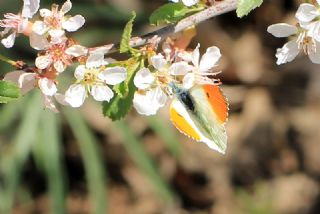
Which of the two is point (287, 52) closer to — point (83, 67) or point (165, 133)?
point (83, 67)

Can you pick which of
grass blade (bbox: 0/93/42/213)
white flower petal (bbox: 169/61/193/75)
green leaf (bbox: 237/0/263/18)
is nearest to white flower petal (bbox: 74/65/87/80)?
white flower petal (bbox: 169/61/193/75)

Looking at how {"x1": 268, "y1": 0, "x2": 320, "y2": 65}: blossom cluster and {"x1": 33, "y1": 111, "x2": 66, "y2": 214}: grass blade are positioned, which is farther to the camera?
{"x1": 33, "y1": 111, "x2": 66, "y2": 214}: grass blade

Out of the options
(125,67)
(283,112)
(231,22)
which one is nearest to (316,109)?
(283,112)

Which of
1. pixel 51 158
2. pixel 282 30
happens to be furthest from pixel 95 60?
pixel 51 158

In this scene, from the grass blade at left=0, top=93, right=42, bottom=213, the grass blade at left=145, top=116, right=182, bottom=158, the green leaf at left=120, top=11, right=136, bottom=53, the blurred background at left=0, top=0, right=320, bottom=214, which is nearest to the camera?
the green leaf at left=120, top=11, right=136, bottom=53

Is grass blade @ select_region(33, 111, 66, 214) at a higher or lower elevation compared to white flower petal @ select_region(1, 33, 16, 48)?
lower

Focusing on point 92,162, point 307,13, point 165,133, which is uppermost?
point 307,13

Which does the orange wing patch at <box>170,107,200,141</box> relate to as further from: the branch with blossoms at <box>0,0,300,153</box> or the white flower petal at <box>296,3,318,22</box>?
the white flower petal at <box>296,3,318,22</box>
